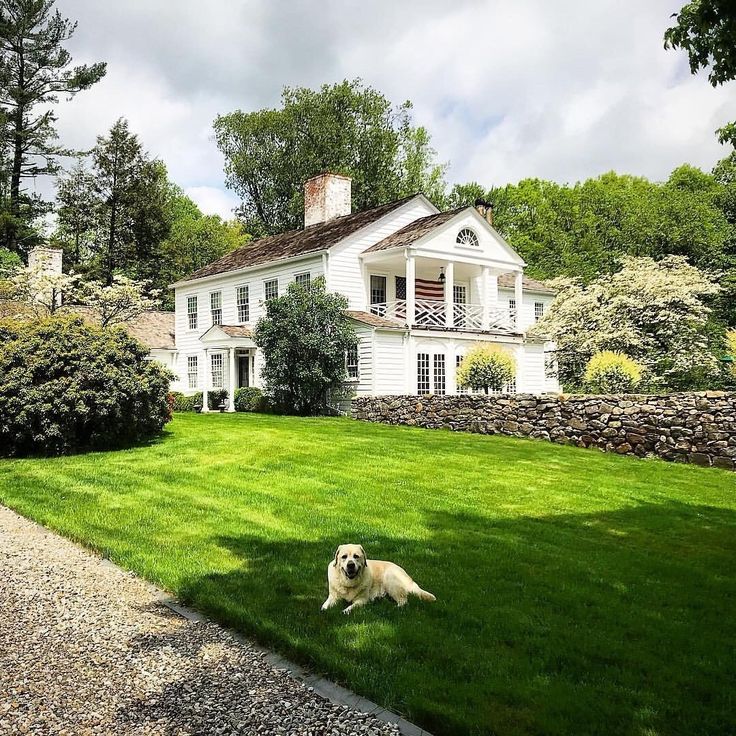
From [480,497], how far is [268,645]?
5.60 metres

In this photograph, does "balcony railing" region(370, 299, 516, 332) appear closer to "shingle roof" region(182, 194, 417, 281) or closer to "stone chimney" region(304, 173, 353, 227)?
"shingle roof" region(182, 194, 417, 281)

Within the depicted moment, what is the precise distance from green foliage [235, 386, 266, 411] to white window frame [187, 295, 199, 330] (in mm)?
6700

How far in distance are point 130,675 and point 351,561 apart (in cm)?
166

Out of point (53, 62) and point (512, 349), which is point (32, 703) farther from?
point (53, 62)

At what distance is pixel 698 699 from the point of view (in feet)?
13.5

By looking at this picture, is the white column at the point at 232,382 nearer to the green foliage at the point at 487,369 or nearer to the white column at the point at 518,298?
the green foliage at the point at 487,369

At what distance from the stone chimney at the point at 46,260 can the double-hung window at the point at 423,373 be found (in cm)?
1435

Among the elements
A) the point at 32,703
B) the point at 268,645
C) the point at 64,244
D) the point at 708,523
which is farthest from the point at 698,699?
the point at 64,244

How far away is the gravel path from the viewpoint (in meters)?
3.84

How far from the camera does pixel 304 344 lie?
22.8 m

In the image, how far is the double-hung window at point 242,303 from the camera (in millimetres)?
29359

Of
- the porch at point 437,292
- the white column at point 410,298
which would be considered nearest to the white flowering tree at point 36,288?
the porch at point 437,292

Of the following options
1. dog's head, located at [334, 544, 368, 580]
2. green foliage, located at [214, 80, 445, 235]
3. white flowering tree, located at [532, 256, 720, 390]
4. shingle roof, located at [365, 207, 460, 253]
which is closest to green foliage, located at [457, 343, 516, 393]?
shingle roof, located at [365, 207, 460, 253]

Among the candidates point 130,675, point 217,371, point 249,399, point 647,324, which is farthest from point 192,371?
point 130,675
